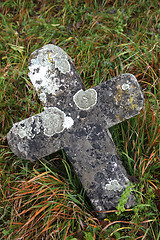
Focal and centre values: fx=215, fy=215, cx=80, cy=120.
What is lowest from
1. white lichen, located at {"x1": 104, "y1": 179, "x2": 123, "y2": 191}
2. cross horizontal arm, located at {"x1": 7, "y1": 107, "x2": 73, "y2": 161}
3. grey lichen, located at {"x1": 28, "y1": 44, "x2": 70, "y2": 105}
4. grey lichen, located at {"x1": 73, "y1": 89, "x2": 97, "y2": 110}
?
white lichen, located at {"x1": 104, "y1": 179, "x2": 123, "y2": 191}

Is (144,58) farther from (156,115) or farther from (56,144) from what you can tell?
(56,144)

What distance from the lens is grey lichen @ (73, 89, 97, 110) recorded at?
6.86 ft

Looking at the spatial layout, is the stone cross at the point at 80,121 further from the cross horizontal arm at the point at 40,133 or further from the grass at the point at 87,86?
the grass at the point at 87,86

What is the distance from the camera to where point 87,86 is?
2844 millimetres

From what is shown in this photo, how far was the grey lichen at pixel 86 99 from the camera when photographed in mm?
2090

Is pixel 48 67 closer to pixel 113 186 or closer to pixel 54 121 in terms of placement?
pixel 54 121

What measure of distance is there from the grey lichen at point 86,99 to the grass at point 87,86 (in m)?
0.46

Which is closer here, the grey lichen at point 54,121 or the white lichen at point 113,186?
the white lichen at point 113,186

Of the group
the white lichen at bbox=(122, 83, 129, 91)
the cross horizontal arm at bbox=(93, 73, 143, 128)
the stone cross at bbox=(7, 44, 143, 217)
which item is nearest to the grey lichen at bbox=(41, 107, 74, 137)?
the stone cross at bbox=(7, 44, 143, 217)

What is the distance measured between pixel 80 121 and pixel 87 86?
88 cm

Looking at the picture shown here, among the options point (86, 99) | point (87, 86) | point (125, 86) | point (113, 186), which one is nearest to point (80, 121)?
point (86, 99)

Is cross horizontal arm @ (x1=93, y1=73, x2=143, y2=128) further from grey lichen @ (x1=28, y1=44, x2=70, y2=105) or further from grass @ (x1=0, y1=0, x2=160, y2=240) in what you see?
grey lichen @ (x1=28, y1=44, x2=70, y2=105)

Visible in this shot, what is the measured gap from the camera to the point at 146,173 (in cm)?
216

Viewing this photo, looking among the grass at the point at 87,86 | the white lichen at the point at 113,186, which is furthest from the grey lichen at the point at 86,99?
the white lichen at the point at 113,186
